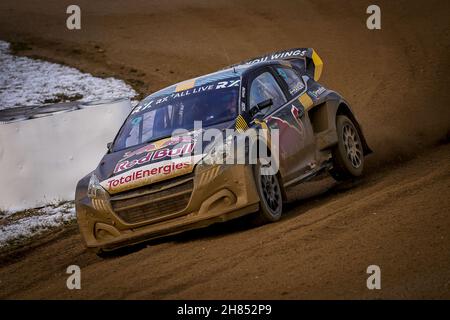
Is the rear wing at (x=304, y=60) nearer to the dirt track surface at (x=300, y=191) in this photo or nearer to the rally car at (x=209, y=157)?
the rally car at (x=209, y=157)

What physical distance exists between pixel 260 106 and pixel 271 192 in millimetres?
912

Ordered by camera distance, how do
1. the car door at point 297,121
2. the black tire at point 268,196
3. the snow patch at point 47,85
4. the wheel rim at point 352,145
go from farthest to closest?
the snow patch at point 47,85, the wheel rim at point 352,145, the car door at point 297,121, the black tire at point 268,196

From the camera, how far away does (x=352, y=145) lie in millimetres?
10398

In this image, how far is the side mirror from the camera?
8.72 metres

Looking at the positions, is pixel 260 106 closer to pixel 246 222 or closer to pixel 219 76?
pixel 219 76

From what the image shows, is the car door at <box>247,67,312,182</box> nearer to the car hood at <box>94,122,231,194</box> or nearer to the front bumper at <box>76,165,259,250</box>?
the car hood at <box>94,122,231,194</box>

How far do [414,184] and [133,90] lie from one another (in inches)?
370

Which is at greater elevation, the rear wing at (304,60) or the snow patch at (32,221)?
the rear wing at (304,60)

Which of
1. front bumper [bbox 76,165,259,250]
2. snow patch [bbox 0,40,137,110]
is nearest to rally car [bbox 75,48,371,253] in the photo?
front bumper [bbox 76,165,259,250]

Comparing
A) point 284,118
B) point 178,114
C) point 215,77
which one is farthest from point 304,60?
point 178,114

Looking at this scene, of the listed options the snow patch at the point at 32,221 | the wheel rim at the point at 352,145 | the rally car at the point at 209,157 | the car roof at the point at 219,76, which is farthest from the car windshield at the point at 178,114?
the snow patch at the point at 32,221

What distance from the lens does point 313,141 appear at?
9.55 m

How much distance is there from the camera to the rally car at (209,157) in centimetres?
790

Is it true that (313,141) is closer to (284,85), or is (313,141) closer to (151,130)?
(284,85)
